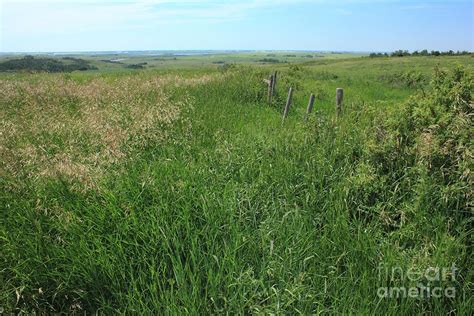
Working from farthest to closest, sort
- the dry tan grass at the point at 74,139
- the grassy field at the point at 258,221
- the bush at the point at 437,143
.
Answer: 1. the dry tan grass at the point at 74,139
2. the bush at the point at 437,143
3. the grassy field at the point at 258,221

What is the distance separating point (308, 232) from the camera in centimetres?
349

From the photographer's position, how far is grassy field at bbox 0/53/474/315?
2932 mm

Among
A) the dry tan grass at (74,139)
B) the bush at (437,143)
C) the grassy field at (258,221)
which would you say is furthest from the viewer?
the dry tan grass at (74,139)

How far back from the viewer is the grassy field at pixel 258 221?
293cm

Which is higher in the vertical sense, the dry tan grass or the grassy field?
the dry tan grass

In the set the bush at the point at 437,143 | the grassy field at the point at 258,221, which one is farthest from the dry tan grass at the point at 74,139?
the bush at the point at 437,143

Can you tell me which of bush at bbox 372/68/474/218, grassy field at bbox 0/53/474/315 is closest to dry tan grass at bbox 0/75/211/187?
grassy field at bbox 0/53/474/315

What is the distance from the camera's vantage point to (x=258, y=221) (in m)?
3.97

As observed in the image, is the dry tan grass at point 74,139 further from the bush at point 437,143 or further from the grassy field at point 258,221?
the bush at point 437,143

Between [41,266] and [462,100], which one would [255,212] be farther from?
[462,100]

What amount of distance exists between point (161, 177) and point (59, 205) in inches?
47.8

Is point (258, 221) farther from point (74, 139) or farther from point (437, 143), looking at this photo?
point (74, 139)

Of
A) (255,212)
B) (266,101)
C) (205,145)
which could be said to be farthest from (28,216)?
(266,101)

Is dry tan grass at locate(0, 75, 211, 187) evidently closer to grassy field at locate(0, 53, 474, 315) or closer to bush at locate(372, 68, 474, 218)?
grassy field at locate(0, 53, 474, 315)
